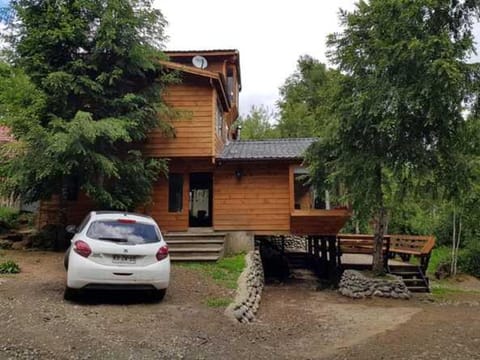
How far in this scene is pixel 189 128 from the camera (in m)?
14.6

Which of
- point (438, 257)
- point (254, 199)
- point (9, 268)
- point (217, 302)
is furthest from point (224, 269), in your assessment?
point (438, 257)

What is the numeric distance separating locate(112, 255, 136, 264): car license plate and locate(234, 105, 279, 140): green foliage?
2732 cm

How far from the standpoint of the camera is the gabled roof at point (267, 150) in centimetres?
1445

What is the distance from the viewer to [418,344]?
20.5 feet

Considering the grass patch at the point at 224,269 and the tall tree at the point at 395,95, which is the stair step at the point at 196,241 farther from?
the tall tree at the point at 395,95

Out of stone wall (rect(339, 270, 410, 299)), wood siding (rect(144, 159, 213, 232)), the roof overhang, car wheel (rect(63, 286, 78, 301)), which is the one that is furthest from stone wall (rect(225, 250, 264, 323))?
the roof overhang

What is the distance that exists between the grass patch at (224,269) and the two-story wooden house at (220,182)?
2.13 meters

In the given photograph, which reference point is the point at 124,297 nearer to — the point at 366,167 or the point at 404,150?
the point at 366,167

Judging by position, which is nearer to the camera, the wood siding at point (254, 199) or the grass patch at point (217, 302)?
the grass patch at point (217, 302)

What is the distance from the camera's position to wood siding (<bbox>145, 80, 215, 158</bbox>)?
14.5 meters

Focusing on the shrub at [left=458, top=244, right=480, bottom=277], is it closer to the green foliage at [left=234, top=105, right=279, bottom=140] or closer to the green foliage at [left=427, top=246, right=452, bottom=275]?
the green foliage at [left=427, top=246, right=452, bottom=275]

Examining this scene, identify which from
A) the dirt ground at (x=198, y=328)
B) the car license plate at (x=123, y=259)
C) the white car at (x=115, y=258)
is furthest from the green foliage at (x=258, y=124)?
the car license plate at (x=123, y=259)

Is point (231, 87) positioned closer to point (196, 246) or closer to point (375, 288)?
point (196, 246)

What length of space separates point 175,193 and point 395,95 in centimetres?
819
